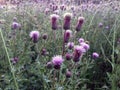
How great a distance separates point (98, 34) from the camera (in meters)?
2.96

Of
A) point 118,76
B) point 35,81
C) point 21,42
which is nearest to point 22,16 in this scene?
point 21,42

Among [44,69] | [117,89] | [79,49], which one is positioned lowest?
[117,89]

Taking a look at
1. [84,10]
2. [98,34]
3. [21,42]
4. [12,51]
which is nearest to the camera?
[12,51]

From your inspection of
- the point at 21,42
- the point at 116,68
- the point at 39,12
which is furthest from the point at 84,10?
the point at 116,68

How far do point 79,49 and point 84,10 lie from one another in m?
2.90

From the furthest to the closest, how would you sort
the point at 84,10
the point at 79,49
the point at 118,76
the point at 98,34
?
the point at 84,10
the point at 98,34
the point at 118,76
the point at 79,49

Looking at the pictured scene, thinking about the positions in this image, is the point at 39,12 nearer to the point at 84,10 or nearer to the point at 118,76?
the point at 84,10

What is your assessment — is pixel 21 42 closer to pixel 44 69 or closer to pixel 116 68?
pixel 44 69

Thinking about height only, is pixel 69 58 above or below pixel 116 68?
above

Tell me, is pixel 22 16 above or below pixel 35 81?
above

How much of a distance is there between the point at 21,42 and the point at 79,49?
98 centimetres

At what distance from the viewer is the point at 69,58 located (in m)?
1.72

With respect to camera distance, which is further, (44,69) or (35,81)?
(35,81)

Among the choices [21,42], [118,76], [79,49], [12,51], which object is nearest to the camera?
[79,49]
